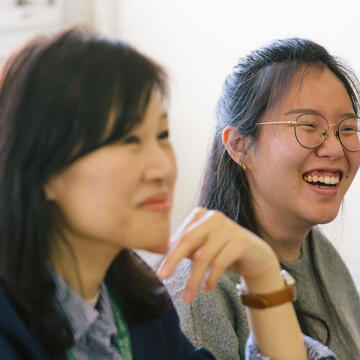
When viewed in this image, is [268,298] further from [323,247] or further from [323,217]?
[323,247]

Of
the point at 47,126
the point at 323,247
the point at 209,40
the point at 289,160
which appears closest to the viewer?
the point at 47,126

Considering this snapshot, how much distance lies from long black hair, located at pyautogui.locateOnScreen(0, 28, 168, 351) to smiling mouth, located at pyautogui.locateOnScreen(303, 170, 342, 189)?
59cm

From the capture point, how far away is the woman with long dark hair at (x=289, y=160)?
4.08 feet

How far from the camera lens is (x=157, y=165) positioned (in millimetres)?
755

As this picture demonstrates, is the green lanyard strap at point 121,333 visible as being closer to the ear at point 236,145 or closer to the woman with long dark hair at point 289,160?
the woman with long dark hair at point 289,160

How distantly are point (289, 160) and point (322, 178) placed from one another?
0.28 feet

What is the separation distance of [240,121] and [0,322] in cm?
73

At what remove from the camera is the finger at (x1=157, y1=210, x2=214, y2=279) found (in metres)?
0.83

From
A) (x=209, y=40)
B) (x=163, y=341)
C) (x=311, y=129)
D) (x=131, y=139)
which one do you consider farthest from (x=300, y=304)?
(x=209, y=40)

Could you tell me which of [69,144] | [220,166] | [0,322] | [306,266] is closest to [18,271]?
[0,322]

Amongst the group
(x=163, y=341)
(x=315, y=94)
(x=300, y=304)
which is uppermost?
(x=315, y=94)

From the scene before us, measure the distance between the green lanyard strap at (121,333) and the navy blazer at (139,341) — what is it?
0.04 ft

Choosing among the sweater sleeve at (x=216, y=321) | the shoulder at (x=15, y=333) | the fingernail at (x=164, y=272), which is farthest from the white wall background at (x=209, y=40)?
the shoulder at (x=15, y=333)

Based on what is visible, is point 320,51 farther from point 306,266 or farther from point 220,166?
point 306,266
